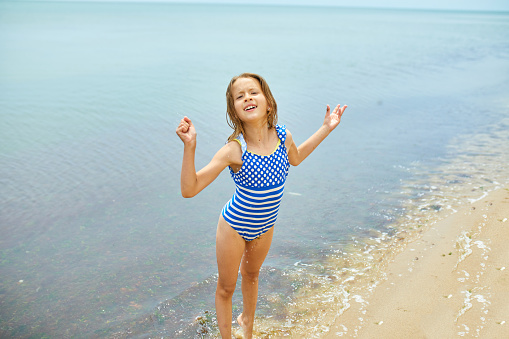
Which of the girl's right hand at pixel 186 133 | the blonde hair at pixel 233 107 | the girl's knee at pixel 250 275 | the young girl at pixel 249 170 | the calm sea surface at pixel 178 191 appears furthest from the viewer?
the calm sea surface at pixel 178 191

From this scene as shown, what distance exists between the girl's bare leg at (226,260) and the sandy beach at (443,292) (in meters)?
0.85

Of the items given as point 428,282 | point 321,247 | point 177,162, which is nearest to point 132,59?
point 177,162

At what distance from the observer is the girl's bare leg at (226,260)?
133 inches

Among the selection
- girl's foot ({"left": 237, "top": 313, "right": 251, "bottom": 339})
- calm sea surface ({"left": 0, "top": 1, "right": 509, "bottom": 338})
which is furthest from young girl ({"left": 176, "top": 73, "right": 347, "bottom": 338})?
calm sea surface ({"left": 0, "top": 1, "right": 509, "bottom": 338})

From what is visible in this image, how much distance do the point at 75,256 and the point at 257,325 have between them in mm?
2302

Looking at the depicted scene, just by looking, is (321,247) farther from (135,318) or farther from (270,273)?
(135,318)

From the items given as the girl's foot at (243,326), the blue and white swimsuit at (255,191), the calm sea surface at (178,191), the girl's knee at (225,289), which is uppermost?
the blue and white swimsuit at (255,191)

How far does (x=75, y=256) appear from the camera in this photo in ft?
17.7

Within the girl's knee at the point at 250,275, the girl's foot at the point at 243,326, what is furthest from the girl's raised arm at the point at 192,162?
the girl's foot at the point at 243,326

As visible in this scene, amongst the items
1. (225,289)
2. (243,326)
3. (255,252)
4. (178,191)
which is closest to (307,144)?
(255,252)

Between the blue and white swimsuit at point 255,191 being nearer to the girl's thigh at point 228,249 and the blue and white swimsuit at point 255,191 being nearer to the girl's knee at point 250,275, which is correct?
the girl's thigh at point 228,249

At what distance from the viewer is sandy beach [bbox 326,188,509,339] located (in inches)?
147

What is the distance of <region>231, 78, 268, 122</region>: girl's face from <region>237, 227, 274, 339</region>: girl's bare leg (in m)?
0.80

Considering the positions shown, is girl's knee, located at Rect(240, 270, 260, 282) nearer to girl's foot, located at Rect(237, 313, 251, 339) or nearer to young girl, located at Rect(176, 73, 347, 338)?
young girl, located at Rect(176, 73, 347, 338)
